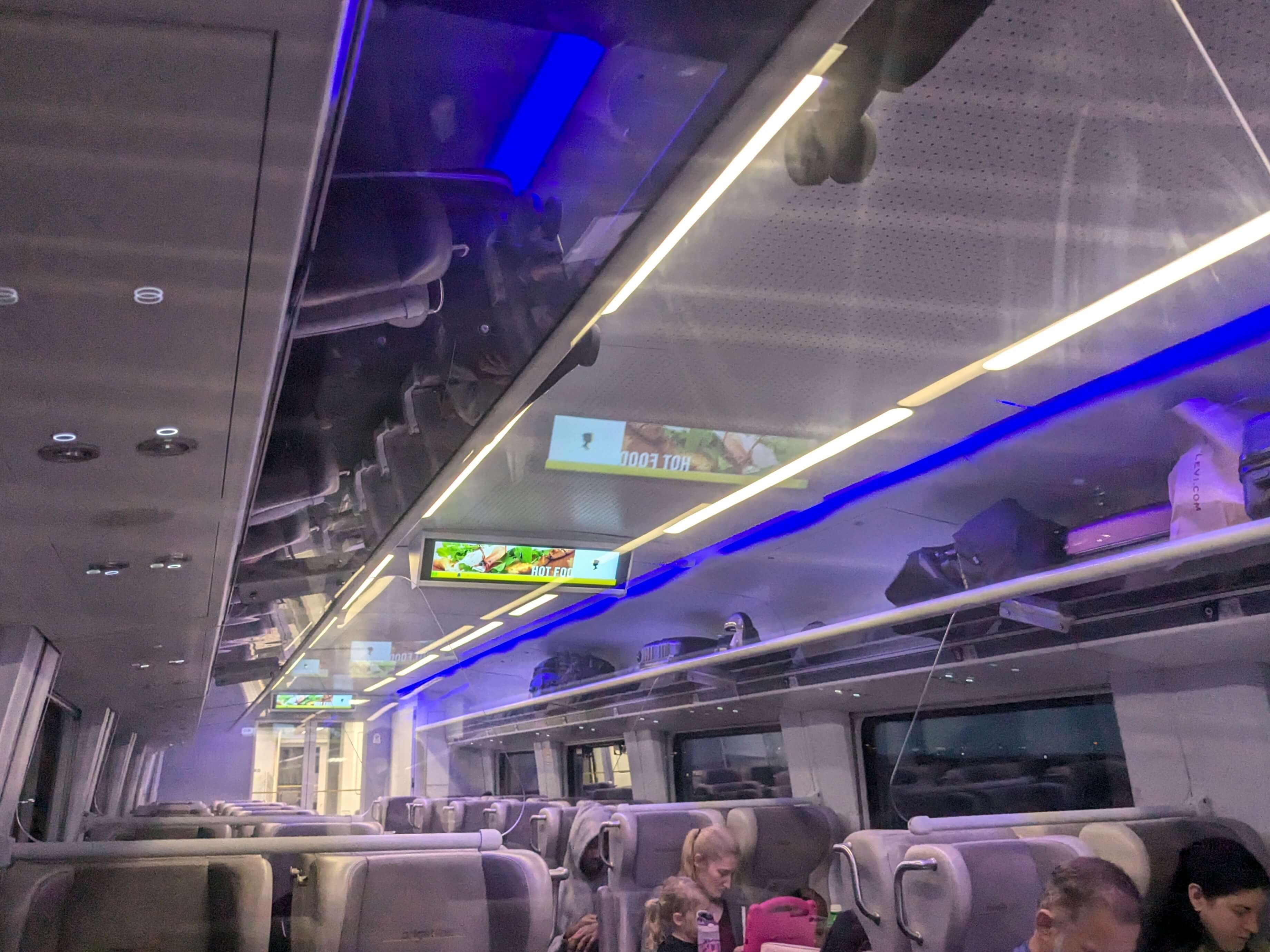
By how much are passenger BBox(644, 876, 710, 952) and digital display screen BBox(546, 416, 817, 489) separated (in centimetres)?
296

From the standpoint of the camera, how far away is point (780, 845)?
703 centimetres

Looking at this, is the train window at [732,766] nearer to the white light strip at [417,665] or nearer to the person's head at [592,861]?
the person's head at [592,861]

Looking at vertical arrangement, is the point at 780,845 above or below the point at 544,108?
below

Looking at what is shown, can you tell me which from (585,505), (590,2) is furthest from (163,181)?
(585,505)

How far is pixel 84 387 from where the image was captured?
7.77 ft

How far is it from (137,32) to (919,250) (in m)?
2.56

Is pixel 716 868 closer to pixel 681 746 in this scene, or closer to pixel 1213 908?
pixel 681 746

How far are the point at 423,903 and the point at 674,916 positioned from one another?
325 centimetres

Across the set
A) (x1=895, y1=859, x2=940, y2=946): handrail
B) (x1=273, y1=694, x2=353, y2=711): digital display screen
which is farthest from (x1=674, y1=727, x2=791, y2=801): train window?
(x1=895, y1=859, x2=940, y2=946): handrail

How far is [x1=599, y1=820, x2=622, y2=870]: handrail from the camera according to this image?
704cm

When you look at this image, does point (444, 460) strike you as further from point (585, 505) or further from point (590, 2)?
point (585, 505)

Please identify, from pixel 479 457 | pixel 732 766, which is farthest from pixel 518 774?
pixel 479 457

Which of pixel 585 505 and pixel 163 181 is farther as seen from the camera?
pixel 585 505

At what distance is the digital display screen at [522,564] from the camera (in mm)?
6102
